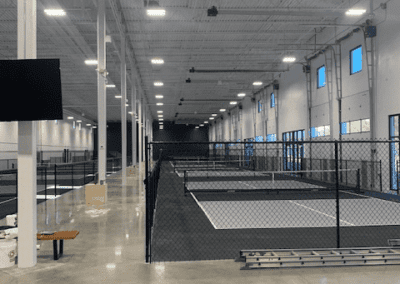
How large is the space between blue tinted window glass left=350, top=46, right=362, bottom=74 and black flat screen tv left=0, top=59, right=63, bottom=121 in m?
15.7

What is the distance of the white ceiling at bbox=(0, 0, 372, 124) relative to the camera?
55.2 ft

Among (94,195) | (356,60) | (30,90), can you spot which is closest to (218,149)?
(94,195)

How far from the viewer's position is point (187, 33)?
814 inches

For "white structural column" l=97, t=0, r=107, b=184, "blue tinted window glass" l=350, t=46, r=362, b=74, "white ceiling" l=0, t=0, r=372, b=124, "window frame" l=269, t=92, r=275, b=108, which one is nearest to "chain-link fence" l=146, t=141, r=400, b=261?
"white structural column" l=97, t=0, r=107, b=184

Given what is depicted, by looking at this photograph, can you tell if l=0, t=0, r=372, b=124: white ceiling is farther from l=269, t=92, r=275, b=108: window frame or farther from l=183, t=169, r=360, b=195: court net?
l=183, t=169, r=360, b=195: court net

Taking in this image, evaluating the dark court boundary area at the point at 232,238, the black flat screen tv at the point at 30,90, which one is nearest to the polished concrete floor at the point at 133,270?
the dark court boundary area at the point at 232,238

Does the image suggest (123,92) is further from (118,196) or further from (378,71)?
(378,71)

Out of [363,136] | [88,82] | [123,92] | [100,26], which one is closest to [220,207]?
[100,26]

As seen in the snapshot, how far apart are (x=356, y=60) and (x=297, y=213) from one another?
10.5m

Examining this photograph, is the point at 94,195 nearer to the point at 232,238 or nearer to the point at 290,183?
the point at 232,238

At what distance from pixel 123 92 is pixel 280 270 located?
16076mm

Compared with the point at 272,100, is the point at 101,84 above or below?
below

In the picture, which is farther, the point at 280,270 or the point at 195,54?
the point at 195,54

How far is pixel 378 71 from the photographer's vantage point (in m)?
16.3
